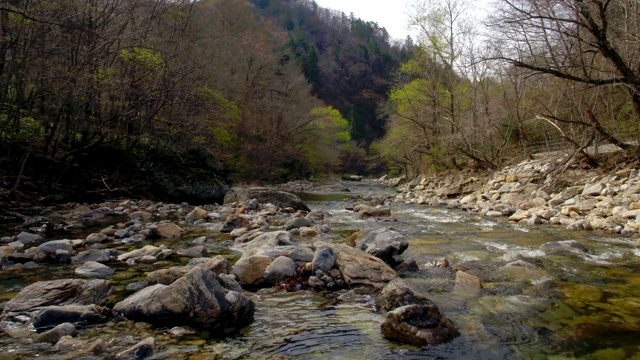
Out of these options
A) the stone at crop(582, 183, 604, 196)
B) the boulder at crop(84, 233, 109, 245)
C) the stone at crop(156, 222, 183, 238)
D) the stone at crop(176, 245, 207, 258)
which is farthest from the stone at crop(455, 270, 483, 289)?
the stone at crop(582, 183, 604, 196)

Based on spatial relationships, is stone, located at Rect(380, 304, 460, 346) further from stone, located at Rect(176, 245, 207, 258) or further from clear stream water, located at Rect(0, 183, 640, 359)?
stone, located at Rect(176, 245, 207, 258)

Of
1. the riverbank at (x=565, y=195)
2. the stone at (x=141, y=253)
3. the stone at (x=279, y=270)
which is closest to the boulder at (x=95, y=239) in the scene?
the stone at (x=141, y=253)

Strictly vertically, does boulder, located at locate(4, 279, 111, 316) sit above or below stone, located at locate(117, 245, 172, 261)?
above

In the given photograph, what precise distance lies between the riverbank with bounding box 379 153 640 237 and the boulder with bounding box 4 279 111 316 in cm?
863

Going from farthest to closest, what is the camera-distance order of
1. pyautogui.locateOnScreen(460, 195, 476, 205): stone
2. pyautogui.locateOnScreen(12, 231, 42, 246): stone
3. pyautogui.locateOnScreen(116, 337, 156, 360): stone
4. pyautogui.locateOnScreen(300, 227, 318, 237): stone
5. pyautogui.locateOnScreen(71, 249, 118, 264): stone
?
1. pyautogui.locateOnScreen(460, 195, 476, 205): stone
2. pyautogui.locateOnScreen(300, 227, 318, 237): stone
3. pyautogui.locateOnScreen(12, 231, 42, 246): stone
4. pyautogui.locateOnScreen(71, 249, 118, 264): stone
5. pyautogui.locateOnScreen(116, 337, 156, 360): stone

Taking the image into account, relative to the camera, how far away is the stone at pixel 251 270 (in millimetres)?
5152

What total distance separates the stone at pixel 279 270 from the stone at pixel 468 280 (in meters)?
1.94

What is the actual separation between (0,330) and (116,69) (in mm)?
11922

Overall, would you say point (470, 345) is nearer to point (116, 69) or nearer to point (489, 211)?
point (489, 211)

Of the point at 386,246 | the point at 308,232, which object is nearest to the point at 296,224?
the point at 308,232

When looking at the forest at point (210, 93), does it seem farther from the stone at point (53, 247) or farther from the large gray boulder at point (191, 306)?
the large gray boulder at point (191, 306)

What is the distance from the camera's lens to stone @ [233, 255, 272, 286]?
5.15 meters

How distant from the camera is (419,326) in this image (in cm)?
363

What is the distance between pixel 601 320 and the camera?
3977mm
